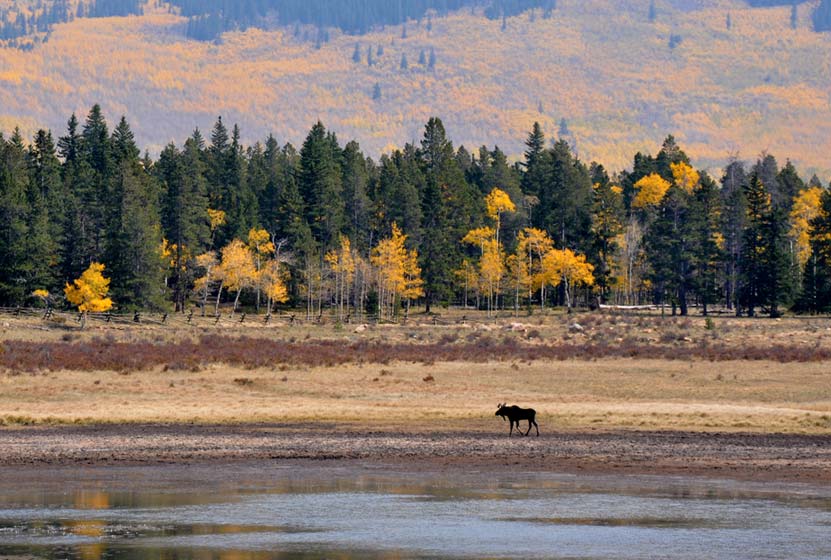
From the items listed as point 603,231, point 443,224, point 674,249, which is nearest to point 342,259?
point 443,224

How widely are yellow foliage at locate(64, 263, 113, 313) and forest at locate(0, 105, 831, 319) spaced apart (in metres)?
0.16

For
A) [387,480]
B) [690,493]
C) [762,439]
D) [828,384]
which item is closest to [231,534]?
[387,480]

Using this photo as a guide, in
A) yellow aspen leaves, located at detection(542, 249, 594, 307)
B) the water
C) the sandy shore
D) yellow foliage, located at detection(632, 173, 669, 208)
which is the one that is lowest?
the water

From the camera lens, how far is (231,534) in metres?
23.3

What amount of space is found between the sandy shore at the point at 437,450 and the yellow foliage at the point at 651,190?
107m

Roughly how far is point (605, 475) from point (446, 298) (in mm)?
100381

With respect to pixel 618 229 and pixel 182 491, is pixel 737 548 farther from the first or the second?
pixel 618 229

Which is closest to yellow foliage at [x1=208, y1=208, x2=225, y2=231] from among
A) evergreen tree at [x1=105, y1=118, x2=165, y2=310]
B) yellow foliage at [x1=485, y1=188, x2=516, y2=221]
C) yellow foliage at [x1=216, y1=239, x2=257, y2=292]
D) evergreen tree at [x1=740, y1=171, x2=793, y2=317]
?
yellow foliage at [x1=216, y1=239, x2=257, y2=292]

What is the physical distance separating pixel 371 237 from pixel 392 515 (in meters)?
107

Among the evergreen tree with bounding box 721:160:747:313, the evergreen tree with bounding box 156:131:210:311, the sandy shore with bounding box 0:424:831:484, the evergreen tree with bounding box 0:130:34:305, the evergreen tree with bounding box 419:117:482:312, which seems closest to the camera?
the sandy shore with bounding box 0:424:831:484

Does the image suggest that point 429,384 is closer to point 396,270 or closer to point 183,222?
point 396,270

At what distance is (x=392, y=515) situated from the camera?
25.1 m

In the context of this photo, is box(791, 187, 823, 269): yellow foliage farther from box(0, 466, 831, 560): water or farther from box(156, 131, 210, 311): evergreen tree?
box(0, 466, 831, 560): water

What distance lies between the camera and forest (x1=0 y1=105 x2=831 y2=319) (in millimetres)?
108375
